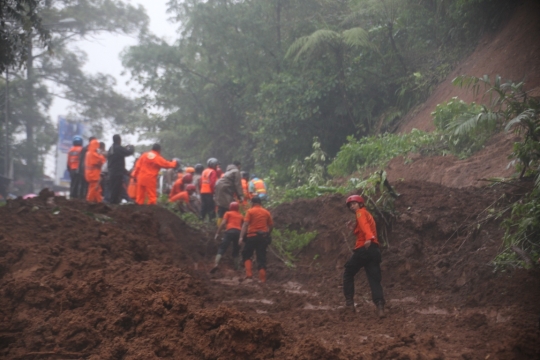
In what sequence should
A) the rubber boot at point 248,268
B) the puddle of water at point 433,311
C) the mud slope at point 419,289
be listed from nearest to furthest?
the mud slope at point 419,289 → the puddle of water at point 433,311 → the rubber boot at point 248,268

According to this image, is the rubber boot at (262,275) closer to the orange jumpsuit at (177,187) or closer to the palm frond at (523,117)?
the palm frond at (523,117)

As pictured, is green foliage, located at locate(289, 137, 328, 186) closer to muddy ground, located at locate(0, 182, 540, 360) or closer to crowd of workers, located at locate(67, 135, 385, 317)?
crowd of workers, located at locate(67, 135, 385, 317)

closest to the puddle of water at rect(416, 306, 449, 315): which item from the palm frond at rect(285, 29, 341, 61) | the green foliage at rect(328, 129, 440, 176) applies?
the green foliage at rect(328, 129, 440, 176)

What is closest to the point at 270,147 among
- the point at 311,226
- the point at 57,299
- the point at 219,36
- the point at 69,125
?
the point at 219,36

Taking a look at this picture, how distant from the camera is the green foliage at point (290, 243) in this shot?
12.6m

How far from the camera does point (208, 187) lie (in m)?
15.7

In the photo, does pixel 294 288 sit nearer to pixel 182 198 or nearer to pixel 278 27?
pixel 182 198

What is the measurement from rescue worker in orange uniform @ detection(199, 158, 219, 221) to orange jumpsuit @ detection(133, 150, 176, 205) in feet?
4.26

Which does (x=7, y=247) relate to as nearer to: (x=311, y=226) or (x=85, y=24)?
(x=311, y=226)

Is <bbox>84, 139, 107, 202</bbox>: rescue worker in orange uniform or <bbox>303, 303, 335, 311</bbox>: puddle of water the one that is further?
<bbox>84, 139, 107, 202</bbox>: rescue worker in orange uniform

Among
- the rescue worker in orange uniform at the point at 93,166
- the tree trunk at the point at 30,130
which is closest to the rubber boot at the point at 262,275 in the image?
the rescue worker in orange uniform at the point at 93,166

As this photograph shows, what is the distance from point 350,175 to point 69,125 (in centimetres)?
1679

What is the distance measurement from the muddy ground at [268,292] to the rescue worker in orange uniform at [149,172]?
1618 millimetres

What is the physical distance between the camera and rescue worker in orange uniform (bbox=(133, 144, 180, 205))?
47.8 ft
